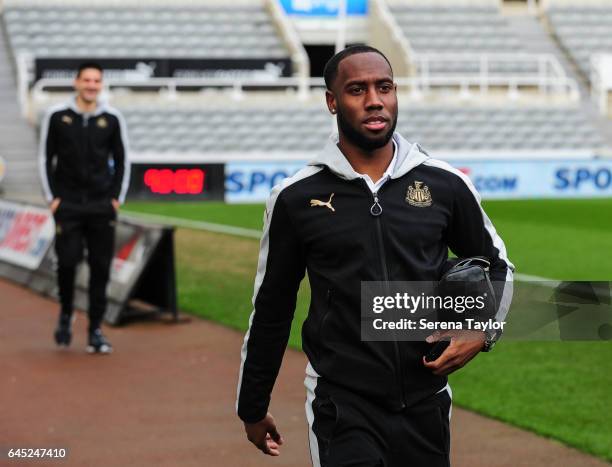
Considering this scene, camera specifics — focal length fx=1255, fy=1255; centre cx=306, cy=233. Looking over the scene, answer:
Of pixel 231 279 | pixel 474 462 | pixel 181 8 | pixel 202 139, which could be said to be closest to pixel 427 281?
pixel 474 462

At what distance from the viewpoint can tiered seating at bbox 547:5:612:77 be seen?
43469 mm

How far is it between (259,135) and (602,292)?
30.2 m

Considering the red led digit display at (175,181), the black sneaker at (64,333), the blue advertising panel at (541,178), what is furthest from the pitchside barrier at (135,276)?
the blue advertising panel at (541,178)

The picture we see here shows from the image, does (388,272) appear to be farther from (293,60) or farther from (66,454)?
(293,60)

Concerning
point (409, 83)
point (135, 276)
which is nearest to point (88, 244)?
point (135, 276)

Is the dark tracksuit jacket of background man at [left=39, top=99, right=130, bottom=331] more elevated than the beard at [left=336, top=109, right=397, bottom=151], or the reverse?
the beard at [left=336, top=109, right=397, bottom=151]

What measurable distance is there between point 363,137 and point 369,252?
0.35 meters

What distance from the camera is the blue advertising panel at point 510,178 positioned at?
96.1ft

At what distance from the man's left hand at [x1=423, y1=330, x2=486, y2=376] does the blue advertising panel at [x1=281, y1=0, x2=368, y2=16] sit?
41.1m

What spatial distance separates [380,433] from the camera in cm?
374

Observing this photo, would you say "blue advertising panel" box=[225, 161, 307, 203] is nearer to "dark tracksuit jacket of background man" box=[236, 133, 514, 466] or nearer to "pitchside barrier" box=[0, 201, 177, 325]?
"pitchside barrier" box=[0, 201, 177, 325]

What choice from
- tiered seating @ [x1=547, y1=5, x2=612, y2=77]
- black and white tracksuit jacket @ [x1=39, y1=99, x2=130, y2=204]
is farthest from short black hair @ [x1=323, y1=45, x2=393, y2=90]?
tiered seating @ [x1=547, y1=5, x2=612, y2=77]

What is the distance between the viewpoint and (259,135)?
112 ft

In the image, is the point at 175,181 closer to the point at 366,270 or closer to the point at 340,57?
the point at 340,57
